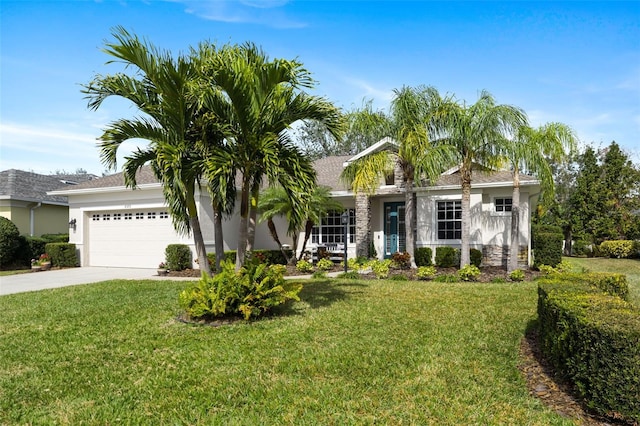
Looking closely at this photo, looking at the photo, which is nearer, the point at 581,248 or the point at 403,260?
the point at 403,260

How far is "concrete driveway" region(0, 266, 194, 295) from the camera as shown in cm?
1228

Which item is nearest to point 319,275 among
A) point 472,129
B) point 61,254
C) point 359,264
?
point 359,264

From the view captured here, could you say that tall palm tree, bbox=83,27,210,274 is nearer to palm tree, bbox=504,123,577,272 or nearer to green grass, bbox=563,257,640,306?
palm tree, bbox=504,123,577,272

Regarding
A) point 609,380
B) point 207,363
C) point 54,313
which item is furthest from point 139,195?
point 609,380

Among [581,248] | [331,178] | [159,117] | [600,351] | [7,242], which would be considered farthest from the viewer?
[581,248]

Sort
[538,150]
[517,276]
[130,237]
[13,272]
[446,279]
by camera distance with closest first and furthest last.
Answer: [517,276] → [446,279] → [538,150] → [13,272] → [130,237]

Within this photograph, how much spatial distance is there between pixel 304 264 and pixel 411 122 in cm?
610

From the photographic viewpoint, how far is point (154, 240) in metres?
16.5

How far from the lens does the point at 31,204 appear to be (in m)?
19.8

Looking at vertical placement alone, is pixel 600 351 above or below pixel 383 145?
below

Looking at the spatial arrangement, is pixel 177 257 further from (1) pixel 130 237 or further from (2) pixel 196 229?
(2) pixel 196 229

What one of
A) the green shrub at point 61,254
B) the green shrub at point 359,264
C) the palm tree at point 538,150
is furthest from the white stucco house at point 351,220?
the palm tree at point 538,150

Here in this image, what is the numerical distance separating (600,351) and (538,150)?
10.5 metres

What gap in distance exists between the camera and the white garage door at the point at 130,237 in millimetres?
16359
